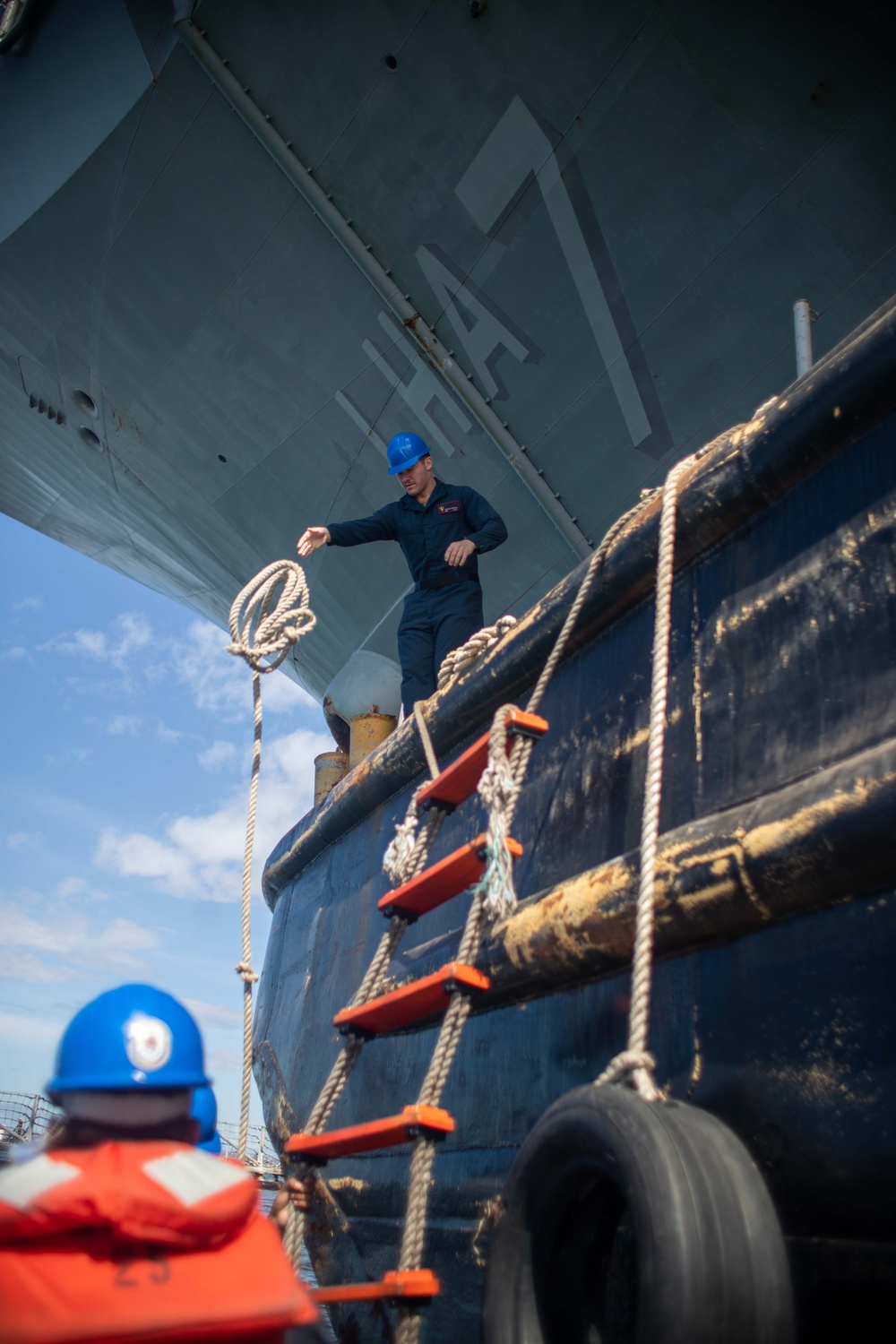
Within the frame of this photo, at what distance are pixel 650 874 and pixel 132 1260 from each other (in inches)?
40.4

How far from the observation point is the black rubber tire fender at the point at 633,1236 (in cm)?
127

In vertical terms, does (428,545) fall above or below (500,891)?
above

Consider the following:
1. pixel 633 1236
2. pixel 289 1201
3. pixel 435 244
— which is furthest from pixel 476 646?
pixel 435 244

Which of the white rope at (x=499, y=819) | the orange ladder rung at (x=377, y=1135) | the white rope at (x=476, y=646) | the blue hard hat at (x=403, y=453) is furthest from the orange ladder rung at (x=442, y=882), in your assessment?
the blue hard hat at (x=403, y=453)

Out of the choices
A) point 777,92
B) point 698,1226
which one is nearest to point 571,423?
point 777,92

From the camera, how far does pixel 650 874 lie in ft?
5.69

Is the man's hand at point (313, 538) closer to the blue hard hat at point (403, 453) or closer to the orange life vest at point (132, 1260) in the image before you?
the blue hard hat at point (403, 453)

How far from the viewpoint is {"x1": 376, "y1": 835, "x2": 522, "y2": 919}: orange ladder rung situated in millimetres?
2232

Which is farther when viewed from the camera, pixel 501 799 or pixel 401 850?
pixel 401 850

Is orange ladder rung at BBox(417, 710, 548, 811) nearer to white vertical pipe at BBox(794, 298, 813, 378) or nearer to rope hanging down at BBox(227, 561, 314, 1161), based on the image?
rope hanging down at BBox(227, 561, 314, 1161)

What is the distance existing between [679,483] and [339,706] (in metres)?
3.31

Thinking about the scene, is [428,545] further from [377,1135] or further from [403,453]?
[377,1135]

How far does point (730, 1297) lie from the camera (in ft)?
4.17

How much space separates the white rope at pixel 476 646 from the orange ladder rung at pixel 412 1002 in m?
1.37
